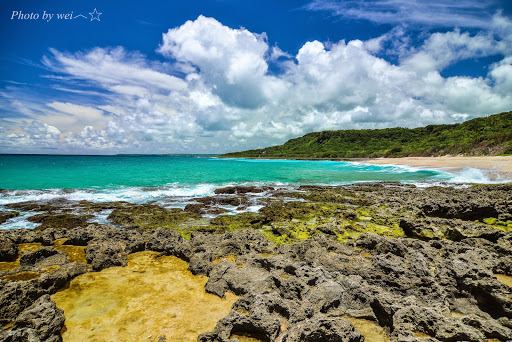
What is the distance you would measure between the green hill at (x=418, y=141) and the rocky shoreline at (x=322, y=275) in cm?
7170

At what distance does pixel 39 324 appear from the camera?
4.16 metres

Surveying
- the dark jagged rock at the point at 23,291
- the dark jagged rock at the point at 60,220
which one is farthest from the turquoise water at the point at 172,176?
the dark jagged rock at the point at 23,291

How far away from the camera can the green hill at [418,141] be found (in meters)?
67.5

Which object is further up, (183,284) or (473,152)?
(473,152)

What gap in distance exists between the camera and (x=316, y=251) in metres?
7.73

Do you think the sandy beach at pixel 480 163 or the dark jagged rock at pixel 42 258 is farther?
the sandy beach at pixel 480 163

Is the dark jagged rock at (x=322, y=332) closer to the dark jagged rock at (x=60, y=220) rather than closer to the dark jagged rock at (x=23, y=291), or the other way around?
the dark jagged rock at (x=23, y=291)

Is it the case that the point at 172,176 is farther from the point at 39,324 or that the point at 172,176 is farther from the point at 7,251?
the point at 39,324

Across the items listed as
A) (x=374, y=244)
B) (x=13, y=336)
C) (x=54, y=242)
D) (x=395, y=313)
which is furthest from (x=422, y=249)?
(x=54, y=242)

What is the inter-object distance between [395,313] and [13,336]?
6605mm

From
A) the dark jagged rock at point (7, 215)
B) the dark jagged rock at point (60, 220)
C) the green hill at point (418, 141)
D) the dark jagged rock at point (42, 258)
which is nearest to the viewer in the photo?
the dark jagged rock at point (42, 258)

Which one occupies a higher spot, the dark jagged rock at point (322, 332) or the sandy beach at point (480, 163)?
the sandy beach at point (480, 163)

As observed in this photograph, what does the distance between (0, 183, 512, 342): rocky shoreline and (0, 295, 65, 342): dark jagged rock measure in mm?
16

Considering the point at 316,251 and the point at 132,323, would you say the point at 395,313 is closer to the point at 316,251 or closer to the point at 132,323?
the point at 316,251
